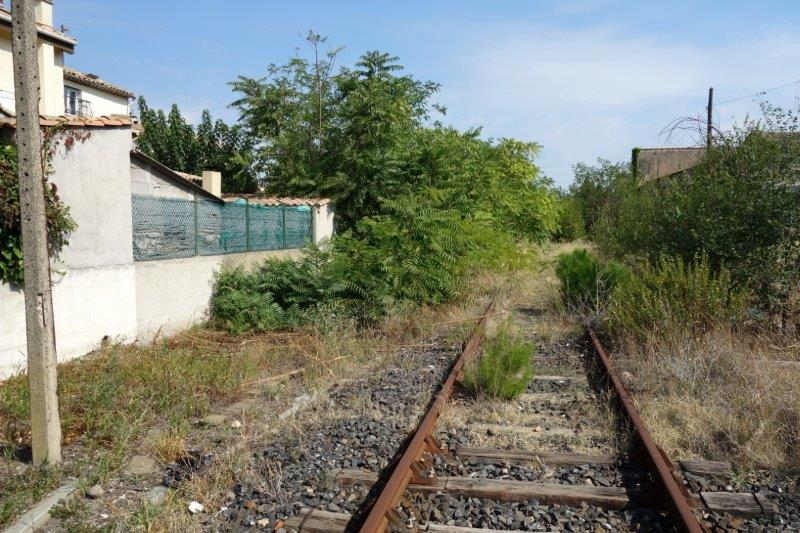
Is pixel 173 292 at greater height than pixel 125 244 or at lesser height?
lesser

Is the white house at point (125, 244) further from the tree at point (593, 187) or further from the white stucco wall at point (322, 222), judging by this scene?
the tree at point (593, 187)

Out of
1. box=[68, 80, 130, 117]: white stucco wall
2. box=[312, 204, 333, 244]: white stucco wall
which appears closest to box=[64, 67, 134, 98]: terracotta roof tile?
box=[68, 80, 130, 117]: white stucco wall

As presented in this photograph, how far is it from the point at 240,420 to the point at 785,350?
7.47 meters

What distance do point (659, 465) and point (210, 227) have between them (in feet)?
32.1

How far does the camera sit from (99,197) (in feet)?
31.4

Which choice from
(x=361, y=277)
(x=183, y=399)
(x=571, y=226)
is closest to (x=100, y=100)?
(x=571, y=226)

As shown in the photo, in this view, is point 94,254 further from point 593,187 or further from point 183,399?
point 593,187

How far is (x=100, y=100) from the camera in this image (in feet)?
118

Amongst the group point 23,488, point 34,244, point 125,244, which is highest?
point 34,244

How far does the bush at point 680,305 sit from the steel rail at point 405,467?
3.08 meters

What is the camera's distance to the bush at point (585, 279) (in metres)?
13.2

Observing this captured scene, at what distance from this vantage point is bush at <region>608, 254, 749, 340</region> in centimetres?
939

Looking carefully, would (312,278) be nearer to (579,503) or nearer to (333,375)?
(333,375)

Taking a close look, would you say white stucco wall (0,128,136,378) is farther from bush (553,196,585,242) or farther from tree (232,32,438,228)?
bush (553,196,585,242)
